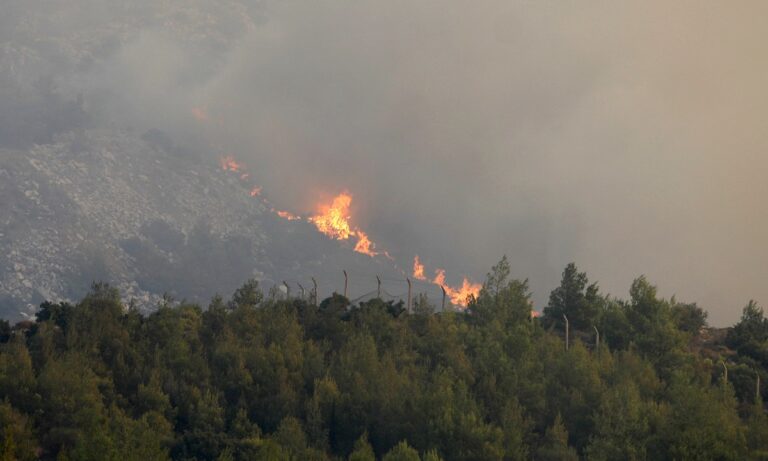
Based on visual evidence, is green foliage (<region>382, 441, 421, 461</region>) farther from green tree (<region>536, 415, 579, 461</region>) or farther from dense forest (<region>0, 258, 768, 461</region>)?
green tree (<region>536, 415, 579, 461</region>)

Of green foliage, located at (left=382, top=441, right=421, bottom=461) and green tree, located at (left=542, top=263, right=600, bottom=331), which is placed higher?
green tree, located at (left=542, top=263, right=600, bottom=331)

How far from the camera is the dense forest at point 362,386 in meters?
57.9

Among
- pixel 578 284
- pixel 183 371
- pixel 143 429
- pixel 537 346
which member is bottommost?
pixel 143 429

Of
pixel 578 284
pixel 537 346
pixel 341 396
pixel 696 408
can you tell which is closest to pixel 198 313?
pixel 341 396

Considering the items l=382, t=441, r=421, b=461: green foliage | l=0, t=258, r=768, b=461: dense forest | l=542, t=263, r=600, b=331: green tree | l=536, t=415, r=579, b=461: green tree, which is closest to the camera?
l=382, t=441, r=421, b=461: green foliage

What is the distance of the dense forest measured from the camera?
5794 centimetres

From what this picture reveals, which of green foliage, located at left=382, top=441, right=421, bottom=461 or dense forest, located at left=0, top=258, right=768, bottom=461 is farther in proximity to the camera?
dense forest, located at left=0, top=258, right=768, bottom=461

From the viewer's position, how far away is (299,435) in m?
60.8

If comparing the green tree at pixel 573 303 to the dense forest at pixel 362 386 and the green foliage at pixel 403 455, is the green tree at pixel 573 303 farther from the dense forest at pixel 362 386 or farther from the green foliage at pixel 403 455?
the green foliage at pixel 403 455

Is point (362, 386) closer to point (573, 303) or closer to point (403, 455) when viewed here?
point (403, 455)

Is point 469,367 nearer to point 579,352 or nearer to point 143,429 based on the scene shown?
point 579,352

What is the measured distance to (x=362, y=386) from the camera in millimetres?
69062

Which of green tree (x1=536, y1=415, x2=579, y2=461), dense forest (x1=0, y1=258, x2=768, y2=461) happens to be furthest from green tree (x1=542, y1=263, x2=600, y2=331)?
green tree (x1=536, y1=415, x2=579, y2=461)

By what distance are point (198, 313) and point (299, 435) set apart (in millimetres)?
29411
